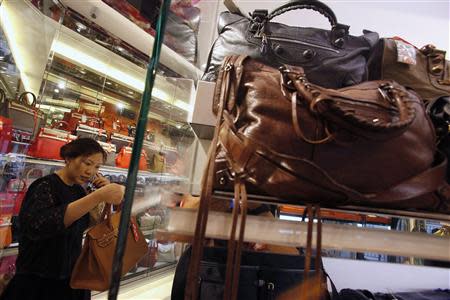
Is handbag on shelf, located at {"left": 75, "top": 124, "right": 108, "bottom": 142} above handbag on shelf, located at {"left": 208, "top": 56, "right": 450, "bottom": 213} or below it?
above

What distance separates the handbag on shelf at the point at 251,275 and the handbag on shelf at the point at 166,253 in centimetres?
17

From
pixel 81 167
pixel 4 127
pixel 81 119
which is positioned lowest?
pixel 81 167

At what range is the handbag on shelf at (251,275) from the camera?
447 mm

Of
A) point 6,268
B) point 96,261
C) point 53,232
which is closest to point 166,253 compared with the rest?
point 96,261

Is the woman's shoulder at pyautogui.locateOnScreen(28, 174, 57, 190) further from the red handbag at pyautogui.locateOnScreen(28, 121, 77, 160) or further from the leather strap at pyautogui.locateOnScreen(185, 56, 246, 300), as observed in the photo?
the leather strap at pyautogui.locateOnScreen(185, 56, 246, 300)

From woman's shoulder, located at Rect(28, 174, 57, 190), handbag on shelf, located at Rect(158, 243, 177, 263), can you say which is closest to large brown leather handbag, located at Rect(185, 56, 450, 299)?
handbag on shelf, located at Rect(158, 243, 177, 263)

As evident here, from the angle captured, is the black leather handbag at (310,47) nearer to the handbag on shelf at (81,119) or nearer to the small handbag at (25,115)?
the small handbag at (25,115)

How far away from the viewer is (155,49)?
28cm

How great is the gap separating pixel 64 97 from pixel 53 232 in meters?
0.92

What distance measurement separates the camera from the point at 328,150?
0.34 metres

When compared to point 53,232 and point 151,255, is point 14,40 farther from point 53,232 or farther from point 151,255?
point 151,255

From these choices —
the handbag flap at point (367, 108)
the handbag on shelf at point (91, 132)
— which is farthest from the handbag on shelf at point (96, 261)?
the handbag on shelf at point (91, 132)

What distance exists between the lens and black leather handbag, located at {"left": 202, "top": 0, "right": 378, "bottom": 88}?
0.48 m

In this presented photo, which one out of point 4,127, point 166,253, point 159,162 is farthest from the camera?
point 4,127
